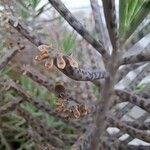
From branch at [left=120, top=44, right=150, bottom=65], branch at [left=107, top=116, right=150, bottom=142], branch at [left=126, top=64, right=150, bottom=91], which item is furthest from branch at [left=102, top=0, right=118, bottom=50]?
branch at [left=126, top=64, right=150, bottom=91]

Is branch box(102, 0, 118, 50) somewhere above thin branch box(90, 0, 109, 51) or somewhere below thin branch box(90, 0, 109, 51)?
below

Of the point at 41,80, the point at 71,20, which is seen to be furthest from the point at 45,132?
the point at 71,20

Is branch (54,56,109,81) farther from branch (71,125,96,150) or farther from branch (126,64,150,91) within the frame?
branch (126,64,150,91)

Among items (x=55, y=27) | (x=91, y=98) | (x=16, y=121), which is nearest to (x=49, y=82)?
(x=91, y=98)

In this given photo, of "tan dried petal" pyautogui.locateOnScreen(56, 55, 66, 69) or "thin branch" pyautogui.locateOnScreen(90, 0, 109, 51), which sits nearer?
"tan dried petal" pyautogui.locateOnScreen(56, 55, 66, 69)

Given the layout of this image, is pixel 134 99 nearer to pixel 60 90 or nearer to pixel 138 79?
pixel 60 90

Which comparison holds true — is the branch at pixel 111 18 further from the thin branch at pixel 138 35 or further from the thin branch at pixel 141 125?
the thin branch at pixel 141 125
